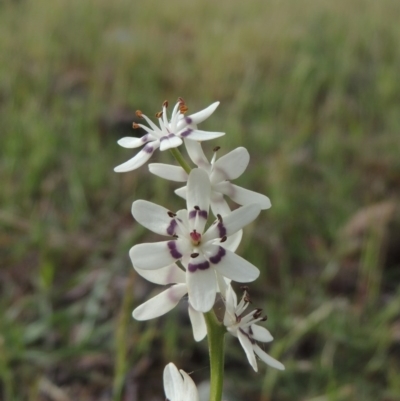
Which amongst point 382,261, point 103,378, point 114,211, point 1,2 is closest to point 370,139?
point 382,261

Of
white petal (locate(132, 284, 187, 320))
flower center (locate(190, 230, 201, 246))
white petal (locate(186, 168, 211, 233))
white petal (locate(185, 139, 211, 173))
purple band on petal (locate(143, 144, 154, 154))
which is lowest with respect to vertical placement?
white petal (locate(132, 284, 187, 320))

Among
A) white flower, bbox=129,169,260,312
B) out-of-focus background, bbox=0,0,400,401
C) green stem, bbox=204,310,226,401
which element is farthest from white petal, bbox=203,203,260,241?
out-of-focus background, bbox=0,0,400,401

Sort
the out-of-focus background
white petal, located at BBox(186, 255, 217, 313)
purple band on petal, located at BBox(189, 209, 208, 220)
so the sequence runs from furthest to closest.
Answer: the out-of-focus background → purple band on petal, located at BBox(189, 209, 208, 220) → white petal, located at BBox(186, 255, 217, 313)

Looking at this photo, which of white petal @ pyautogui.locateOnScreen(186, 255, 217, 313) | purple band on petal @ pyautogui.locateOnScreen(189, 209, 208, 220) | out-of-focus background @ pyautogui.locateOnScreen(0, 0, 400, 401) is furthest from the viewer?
out-of-focus background @ pyautogui.locateOnScreen(0, 0, 400, 401)

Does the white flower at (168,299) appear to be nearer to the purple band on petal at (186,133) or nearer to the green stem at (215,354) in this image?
the green stem at (215,354)

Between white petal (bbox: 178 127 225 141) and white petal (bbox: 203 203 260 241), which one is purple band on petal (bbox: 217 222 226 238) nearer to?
white petal (bbox: 203 203 260 241)

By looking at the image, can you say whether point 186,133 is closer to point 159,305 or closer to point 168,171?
point 168,171

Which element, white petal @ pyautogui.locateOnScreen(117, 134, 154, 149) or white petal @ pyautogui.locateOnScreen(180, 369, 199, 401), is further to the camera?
white petal @ pyautogui.locateOnScreen(117, 134, 154, 149)

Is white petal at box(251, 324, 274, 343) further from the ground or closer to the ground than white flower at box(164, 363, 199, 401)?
further from the ground

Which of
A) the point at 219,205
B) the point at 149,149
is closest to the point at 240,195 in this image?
the point at 219,205
